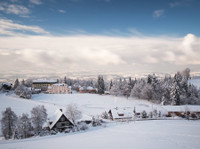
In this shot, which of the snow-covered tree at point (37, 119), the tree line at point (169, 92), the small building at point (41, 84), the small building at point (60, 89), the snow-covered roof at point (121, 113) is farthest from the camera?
the small building at point (41, 84)

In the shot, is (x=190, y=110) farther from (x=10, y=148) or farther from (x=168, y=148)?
(x=10, y=148)

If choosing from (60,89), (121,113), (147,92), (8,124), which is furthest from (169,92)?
(8,124)

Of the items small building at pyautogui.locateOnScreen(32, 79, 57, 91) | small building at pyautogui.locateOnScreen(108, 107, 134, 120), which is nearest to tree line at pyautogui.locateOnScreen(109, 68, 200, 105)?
small building at pyautogui.locateOnScreen(108, 107, 134, 120)

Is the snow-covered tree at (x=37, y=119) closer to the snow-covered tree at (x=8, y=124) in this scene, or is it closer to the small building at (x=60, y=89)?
the snow-covered tree at (x=8, y=124)

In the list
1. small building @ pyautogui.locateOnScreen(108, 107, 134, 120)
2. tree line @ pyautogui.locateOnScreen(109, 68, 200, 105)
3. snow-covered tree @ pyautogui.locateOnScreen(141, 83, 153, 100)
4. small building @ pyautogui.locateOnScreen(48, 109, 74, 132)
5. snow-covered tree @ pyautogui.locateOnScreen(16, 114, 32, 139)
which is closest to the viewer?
snow-covered tree @ pyautogui.locateOnScreen(16, 114, 32, 139)

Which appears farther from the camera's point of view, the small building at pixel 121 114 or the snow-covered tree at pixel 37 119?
the small building at pixel 121 114

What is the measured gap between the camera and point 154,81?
80750mm

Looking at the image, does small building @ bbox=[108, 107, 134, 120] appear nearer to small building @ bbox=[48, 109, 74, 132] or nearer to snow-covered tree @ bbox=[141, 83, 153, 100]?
small building @ bbox=[48, 109, 74, 132]

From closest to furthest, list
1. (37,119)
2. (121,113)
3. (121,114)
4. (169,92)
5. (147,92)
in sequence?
(37,119), (121,114), (121,113), (147,92), (169,92)

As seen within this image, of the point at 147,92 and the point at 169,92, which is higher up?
the point at 147,92

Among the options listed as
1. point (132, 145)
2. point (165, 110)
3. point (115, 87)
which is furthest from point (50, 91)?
point (132, 145)

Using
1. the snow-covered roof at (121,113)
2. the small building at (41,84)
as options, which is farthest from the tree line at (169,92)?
the small building at (41,84)

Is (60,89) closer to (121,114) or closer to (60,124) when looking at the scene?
(121,114)

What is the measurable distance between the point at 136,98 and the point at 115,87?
1505 centimetres
